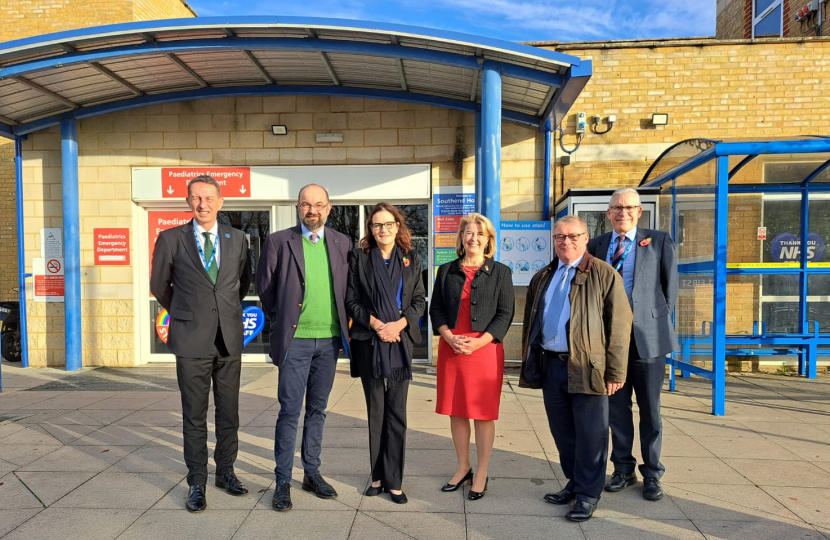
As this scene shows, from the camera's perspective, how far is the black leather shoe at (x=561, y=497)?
341cm

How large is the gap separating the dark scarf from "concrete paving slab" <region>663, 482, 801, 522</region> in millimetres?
1822

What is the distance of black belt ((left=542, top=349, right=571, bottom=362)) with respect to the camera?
3231mm

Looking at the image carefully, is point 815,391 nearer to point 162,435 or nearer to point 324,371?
point 324,371

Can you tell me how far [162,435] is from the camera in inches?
191

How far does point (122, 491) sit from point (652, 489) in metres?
3.31

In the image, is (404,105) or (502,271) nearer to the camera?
(502,271)

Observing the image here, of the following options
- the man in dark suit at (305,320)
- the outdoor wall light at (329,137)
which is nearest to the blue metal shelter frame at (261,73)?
the outdoor wall light at (329,137)

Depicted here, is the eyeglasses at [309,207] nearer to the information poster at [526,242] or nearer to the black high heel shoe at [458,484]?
the black high heel shoe at [458,484]

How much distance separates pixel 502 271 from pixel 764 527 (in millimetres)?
1970

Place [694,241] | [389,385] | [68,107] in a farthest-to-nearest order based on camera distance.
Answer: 1. [68,107]
2. [694,241]
3. [389,385]

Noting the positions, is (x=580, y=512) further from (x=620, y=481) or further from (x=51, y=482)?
(x=51, y=482)

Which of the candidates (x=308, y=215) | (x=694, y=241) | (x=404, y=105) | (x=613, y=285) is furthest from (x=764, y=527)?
(x=404, y=105)

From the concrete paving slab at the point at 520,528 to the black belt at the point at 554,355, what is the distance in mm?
892

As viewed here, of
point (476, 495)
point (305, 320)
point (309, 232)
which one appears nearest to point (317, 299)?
point (305, 320)
